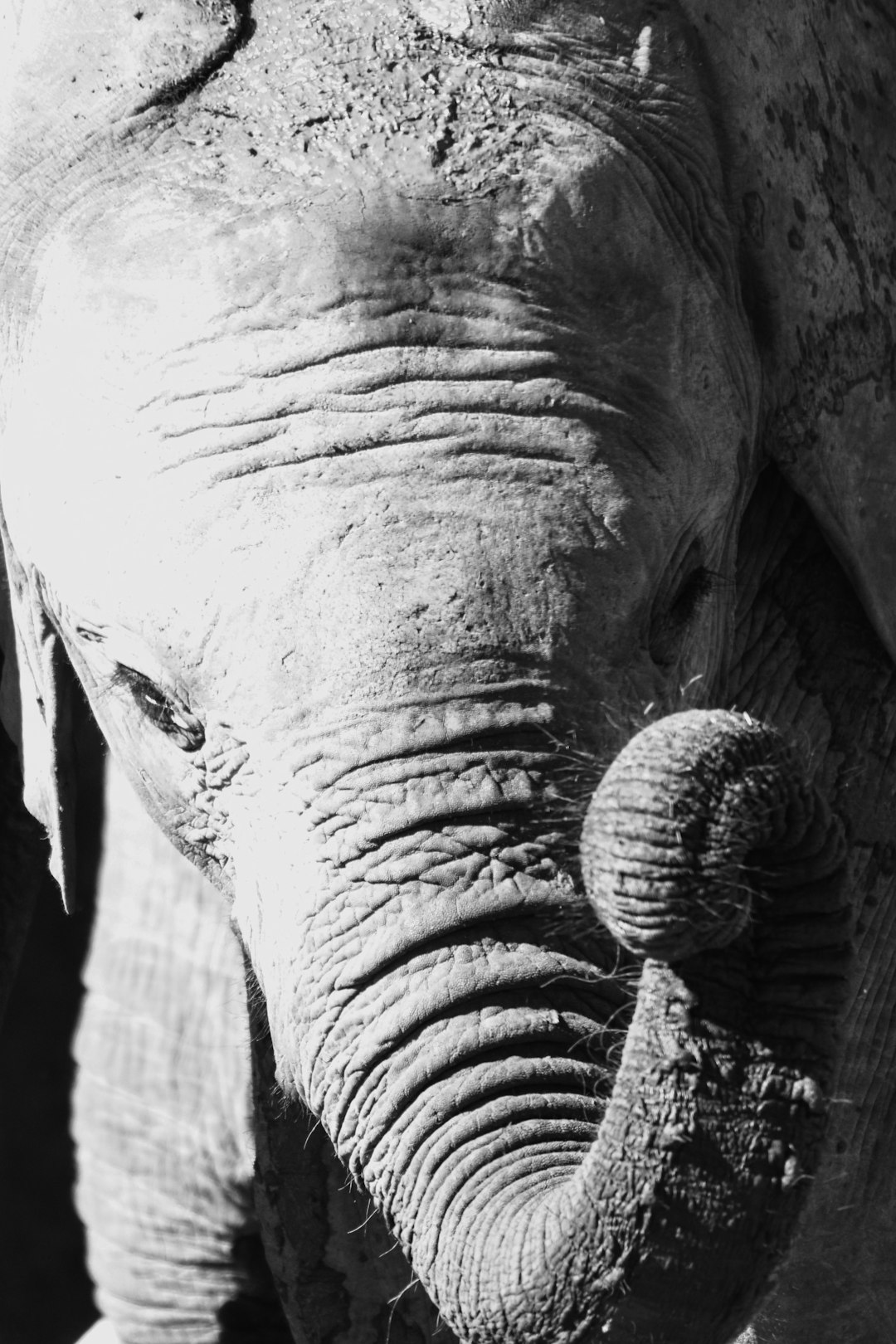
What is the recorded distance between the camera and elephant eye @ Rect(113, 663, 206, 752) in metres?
1.97

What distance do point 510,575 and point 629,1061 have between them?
0.44 meters

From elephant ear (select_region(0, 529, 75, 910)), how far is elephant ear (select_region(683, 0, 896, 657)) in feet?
2.38

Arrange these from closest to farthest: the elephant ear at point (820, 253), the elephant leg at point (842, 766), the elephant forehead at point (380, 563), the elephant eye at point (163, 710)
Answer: the elephant forehead at point (380, 563) → the elephant eye at point (163, 710) → the elephant ear at point (820, 253) → the elephant leg at point (842, 766)

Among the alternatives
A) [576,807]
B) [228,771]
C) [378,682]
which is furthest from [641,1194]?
[228,771]

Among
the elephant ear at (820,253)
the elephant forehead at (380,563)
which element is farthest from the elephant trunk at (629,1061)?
the elephant ear at (820,253)

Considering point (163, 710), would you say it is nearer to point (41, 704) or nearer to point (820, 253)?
point (41, 704)

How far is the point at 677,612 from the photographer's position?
2027mm

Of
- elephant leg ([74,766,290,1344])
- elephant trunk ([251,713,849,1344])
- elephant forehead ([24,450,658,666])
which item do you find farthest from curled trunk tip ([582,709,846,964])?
elephant leg ([74,766,290,1344])

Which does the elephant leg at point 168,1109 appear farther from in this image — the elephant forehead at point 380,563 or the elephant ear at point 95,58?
the elephant forehead at point 380,563

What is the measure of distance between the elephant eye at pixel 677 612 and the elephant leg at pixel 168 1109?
1.66 metres

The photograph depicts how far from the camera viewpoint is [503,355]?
192 centimetres

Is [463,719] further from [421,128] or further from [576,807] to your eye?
[421,128]

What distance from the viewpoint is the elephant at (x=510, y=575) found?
1.51 m

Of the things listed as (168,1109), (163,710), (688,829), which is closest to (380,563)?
(163,710)
